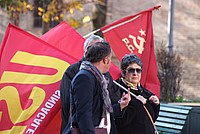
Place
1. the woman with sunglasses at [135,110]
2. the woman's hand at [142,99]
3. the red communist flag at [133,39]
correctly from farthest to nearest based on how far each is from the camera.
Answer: the red communist flag at [133,39] → the woman with sunglasses at [135,110] → the woman's hand at [142,99]

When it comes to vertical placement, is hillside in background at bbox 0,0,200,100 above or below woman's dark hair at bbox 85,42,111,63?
above

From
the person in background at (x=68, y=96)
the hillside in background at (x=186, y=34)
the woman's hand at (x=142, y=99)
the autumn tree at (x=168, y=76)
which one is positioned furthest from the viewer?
the hillside in background at (x=186, y=34)

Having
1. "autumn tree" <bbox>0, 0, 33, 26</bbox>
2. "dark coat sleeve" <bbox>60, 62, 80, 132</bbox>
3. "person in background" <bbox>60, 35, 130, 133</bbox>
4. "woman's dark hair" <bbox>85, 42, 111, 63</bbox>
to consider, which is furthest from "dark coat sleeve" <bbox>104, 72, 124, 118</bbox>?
"autumn tree" <bbox>0, 0, 33, 26</bbox>

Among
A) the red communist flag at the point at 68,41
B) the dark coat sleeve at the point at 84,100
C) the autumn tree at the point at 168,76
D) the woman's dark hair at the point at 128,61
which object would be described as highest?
the autumn tree at the point at 168,76

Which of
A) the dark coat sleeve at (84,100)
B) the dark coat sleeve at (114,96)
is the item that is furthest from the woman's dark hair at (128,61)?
the dark coat sleeve at (84,100)

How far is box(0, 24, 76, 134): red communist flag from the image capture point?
5.92 metres

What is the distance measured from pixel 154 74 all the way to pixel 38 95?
6.37 ft

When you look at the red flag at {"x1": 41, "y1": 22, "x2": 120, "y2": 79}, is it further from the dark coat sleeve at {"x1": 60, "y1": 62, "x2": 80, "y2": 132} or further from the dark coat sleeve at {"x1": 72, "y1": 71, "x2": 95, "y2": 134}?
the dark coat sleeve at {"x1": 72, "y1": 71, "x2": 95, "y2": 134}

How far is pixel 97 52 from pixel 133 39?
9.63ft

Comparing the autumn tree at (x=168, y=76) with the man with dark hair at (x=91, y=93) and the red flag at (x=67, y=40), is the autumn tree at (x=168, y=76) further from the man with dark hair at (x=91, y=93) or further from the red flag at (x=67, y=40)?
the man with dark hair at (x=91, y=93)

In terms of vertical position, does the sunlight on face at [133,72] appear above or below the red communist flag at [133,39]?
below

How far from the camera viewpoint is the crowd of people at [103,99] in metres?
4.36

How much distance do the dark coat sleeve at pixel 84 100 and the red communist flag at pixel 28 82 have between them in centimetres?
158

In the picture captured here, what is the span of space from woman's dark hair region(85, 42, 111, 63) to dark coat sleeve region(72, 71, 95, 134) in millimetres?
203
